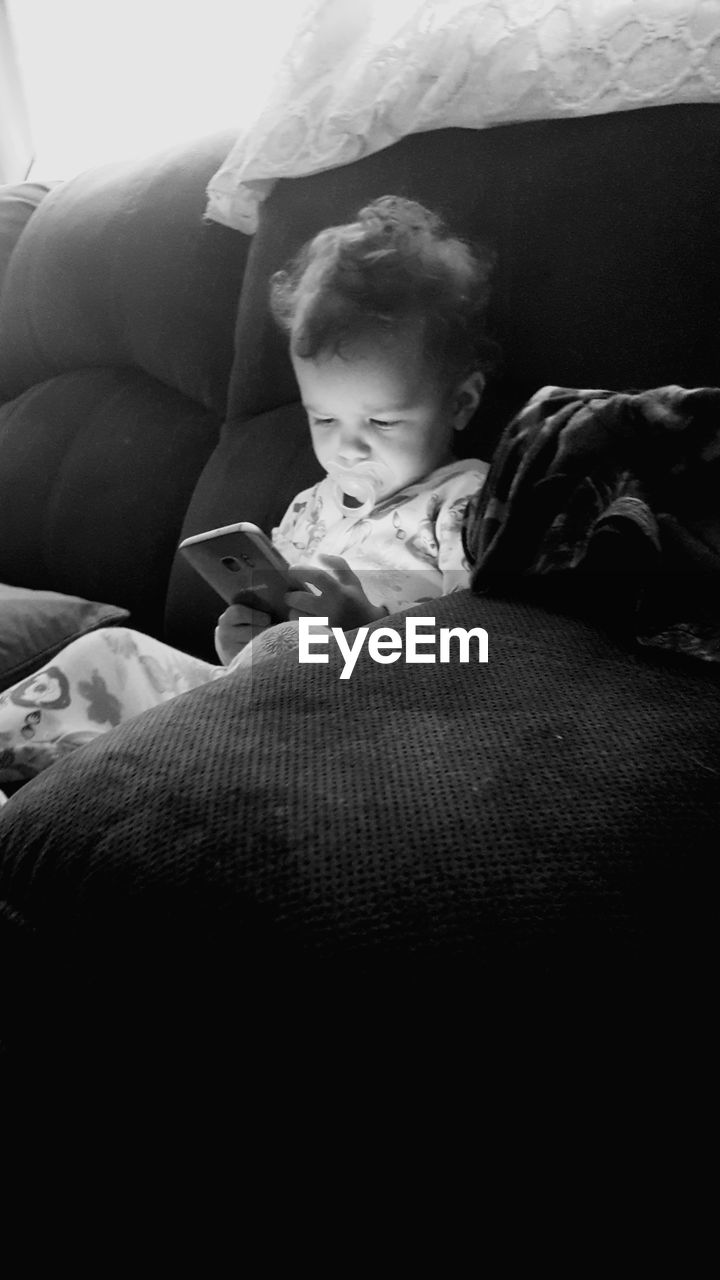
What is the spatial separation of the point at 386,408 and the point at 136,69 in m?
1.37

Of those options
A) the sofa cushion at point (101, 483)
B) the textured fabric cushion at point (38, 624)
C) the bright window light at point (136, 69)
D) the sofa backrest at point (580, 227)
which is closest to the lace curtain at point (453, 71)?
the sofa backrest at point (580, 227)

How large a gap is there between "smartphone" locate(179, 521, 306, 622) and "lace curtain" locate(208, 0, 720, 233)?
48 cm

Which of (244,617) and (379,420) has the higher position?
(379,420)

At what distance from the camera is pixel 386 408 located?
0.94 m

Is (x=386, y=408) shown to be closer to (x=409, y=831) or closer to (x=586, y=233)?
(x=586, y=233)

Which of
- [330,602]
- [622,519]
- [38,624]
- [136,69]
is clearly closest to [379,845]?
[622,519]

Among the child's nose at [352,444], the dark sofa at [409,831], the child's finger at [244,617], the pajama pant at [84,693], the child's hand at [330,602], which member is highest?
the dark sofa at [409,831]

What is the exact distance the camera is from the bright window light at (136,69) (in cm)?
171

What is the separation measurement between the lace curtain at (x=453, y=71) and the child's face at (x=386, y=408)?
0.24 metres

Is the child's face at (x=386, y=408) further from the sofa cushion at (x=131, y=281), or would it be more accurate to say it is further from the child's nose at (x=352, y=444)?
the sofa cushion at (x=131, y=281)

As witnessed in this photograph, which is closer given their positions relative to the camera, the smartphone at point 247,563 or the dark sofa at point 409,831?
the dark sofa at point 409,831

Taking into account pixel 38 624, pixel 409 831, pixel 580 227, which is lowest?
pixel 38 624

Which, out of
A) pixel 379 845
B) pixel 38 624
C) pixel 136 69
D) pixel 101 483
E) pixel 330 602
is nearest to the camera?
pixel 379 845

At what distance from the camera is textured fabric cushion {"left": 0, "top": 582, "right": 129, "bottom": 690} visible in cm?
101
